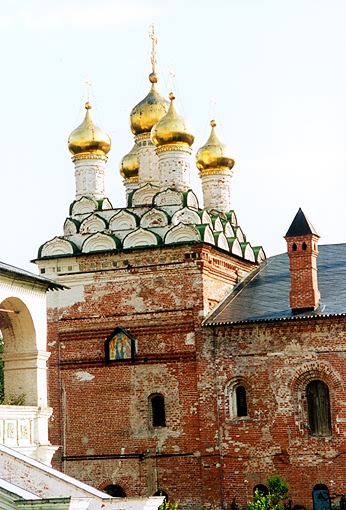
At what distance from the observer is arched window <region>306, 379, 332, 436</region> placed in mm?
17656

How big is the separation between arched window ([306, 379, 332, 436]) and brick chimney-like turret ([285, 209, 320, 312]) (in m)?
1.39

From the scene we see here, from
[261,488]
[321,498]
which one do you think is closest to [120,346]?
[261,488]

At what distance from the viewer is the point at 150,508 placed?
38.1ft

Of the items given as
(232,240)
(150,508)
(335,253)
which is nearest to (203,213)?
(232,240)

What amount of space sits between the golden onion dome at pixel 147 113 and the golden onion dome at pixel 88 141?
786 mm

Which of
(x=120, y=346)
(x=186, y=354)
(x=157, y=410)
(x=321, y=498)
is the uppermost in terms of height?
(x=120, y=346)

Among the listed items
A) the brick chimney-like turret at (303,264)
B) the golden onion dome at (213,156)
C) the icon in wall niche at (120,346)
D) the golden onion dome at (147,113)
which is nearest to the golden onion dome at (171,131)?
the golden onion dome at (147,113)

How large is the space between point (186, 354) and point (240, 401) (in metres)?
1.26

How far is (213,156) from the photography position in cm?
2178

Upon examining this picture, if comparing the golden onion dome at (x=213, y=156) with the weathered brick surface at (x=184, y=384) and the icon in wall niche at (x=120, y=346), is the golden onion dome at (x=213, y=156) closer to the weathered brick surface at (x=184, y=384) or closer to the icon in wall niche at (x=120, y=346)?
the weathered brick surface at (x=184, y=384)

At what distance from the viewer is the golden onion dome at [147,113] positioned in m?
21.3

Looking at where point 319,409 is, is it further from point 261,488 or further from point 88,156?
point 88,156

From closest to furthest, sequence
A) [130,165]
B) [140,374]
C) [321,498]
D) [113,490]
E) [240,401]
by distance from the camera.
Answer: [321,498]
[240,401]
[113,490]
[140,374]
[130,165]

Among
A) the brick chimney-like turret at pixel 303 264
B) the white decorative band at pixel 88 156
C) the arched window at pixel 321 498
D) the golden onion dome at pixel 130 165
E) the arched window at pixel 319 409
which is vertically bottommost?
the arched window at pixel 321 498
